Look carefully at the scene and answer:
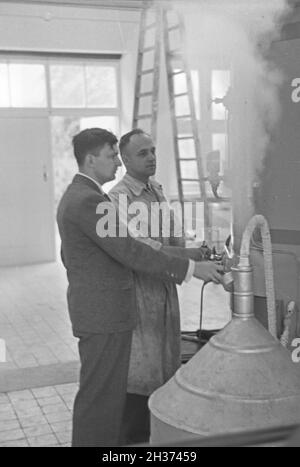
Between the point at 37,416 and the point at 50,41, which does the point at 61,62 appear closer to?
the point at 50,41

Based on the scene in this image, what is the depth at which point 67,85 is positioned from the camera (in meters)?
8.92

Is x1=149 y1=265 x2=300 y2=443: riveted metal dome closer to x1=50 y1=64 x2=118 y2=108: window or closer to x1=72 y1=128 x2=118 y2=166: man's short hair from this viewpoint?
x1=72 y1=128 x2=118 y2=166: man's short hair

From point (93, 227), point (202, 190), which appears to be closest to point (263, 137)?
point (93, 227)

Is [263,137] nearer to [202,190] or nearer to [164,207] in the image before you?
[164,207]

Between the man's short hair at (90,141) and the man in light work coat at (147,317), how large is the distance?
39cm

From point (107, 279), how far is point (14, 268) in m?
6.32

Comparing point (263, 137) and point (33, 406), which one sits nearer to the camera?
point (263, 137)

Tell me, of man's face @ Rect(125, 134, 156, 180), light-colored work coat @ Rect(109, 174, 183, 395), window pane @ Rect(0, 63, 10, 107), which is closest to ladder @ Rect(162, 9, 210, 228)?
window pane @ Rect(0, 63, 10, 107)

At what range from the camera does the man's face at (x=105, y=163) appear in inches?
108

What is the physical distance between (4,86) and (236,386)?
768 centimetres

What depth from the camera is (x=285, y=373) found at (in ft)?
5.21

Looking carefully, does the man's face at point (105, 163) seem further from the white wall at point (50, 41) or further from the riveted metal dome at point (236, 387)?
the white wall at point (50, 41)

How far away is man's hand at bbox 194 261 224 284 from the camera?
237 centimetres

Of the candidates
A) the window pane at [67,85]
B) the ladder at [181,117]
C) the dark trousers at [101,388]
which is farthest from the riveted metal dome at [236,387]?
the window pane at [67,85]
